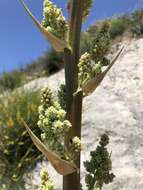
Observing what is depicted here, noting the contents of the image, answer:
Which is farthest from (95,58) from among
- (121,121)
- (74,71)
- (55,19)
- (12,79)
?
(12,79)

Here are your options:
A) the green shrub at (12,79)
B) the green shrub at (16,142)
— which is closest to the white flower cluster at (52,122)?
the green shrub at (16,142)

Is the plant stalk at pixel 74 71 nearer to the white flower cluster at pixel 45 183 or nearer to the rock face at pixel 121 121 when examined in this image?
the white flower cluster at pixel 45 183

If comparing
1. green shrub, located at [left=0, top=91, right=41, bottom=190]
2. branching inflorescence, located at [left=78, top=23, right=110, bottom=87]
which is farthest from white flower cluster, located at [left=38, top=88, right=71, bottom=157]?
green shrub, located at [left=0, top=91, right=41, bottom=190]

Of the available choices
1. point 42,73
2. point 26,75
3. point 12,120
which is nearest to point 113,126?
point 12,120

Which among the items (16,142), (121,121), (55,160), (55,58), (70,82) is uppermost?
(70,82)

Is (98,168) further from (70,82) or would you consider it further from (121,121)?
(121,121)

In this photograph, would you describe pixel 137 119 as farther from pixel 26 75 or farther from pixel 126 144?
pixel 26 75
